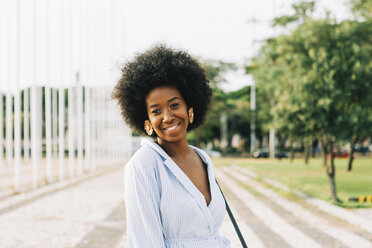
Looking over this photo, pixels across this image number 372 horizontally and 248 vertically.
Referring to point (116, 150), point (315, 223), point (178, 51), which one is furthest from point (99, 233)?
point (116, 150)

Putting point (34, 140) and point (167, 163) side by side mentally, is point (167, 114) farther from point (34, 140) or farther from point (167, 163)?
point (34, 140)

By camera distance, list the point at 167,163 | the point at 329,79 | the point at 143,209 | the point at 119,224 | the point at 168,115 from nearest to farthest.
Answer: the point at 143,209, the point at 167,163, the point at 168,115, the point at 119,224, the point at 329,79

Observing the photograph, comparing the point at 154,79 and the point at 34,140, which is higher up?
the point at 154,79

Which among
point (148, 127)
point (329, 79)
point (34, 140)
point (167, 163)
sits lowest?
point (34, 140)

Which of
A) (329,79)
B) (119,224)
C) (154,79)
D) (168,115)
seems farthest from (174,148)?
(329,79)

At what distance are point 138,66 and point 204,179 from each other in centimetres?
59

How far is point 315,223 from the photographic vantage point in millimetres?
8336

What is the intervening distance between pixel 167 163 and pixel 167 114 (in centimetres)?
25

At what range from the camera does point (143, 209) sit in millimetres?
1751

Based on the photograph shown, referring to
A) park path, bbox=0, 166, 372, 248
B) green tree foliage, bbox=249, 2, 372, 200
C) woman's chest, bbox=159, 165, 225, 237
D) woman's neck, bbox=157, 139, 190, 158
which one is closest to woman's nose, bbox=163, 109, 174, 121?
woman's neck, bbox=157, 139, 190, 158

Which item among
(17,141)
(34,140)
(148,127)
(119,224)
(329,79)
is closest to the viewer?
(148,127)

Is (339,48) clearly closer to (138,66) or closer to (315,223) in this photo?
(315,223)

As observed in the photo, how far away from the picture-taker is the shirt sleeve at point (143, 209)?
5.75ft

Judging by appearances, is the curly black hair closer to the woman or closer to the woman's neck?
the woman
